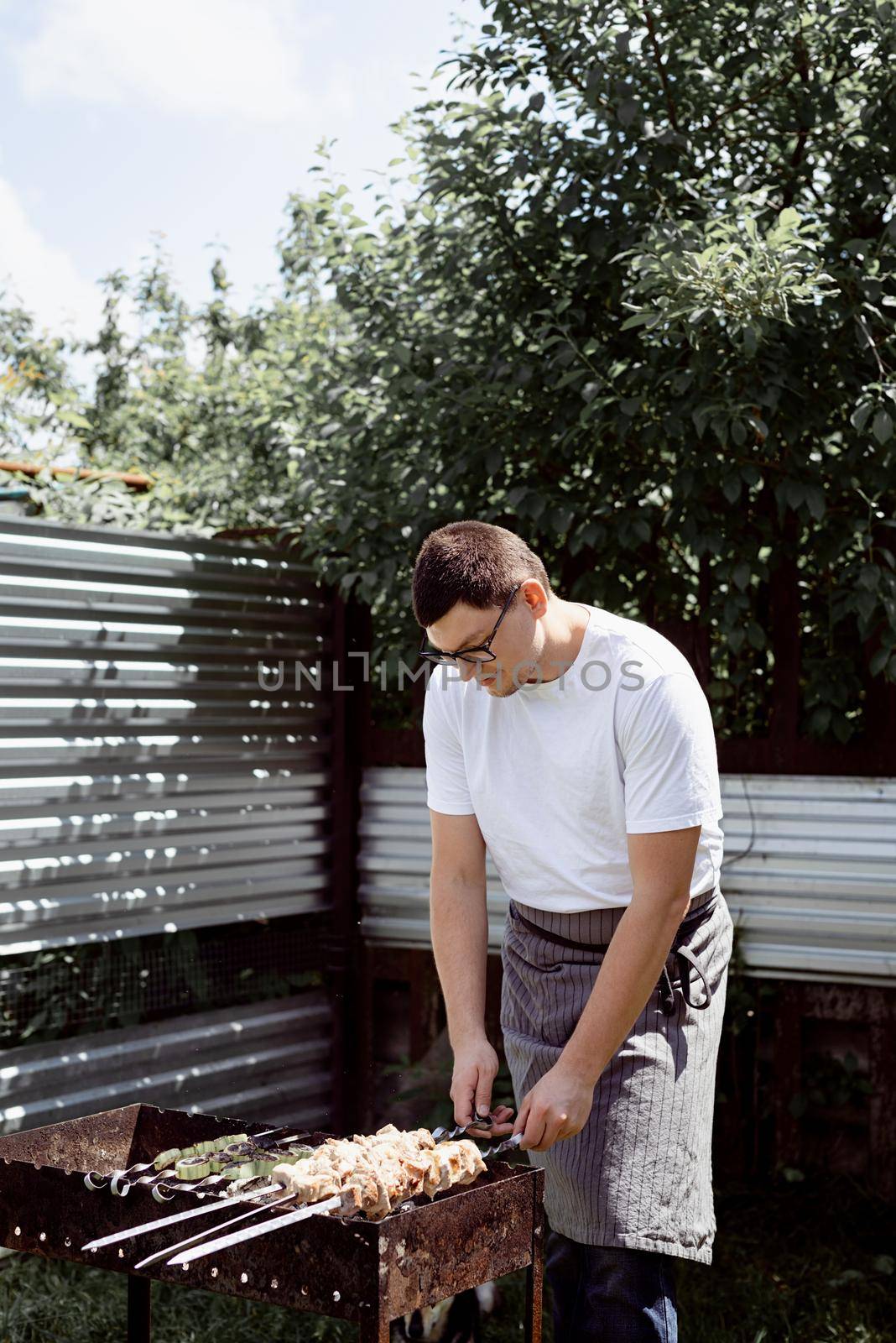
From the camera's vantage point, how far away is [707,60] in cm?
442

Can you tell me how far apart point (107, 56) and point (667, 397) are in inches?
344

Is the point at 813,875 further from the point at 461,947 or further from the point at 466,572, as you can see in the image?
the point at 466,572

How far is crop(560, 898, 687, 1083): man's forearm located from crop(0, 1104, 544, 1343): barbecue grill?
0.25 metres

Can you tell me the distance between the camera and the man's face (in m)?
2.79

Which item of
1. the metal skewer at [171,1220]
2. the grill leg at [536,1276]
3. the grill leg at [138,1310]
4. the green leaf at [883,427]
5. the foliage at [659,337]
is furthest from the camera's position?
the foliage at [659,337]

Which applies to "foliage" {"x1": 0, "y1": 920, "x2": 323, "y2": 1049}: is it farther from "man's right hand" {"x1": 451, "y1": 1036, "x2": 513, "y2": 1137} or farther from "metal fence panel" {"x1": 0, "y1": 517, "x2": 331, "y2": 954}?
"man's right hand" {"x1": 451, "y1": 1036, "x2": 513, "y2": 1137}

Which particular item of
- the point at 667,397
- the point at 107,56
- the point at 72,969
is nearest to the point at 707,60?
the point at 667,397

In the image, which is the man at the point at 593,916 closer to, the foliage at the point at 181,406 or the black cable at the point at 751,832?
the black cable at the point at 751,832

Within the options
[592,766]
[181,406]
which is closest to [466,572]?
[592,766]

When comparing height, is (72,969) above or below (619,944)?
below

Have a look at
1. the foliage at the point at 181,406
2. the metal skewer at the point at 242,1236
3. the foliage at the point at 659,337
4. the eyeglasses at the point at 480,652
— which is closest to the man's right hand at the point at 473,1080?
the metal skewer at the point at 242,1236

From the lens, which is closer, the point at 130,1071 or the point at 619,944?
the point at 619,944

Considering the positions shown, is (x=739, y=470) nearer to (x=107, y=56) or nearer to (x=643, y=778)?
(x=643, y=778)

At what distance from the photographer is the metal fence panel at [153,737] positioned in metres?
4.41
